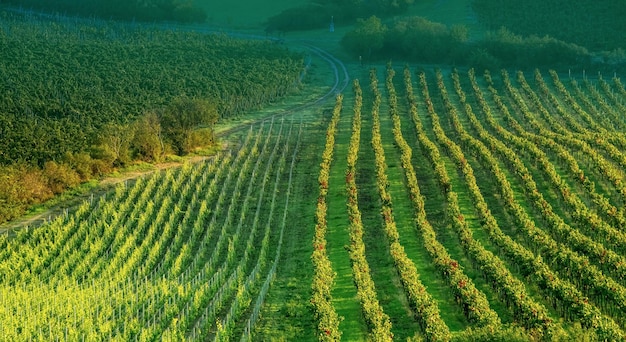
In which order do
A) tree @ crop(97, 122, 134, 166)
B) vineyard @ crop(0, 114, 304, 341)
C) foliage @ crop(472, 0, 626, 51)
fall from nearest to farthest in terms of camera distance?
vineyard @ crop(0, 114, 304, 341), tree @ crop(97, 122, 134, 166), foliage @ crop(472, 0, 626, 51)

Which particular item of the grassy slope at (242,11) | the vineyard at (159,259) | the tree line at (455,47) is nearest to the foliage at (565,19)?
the tree line at (455,47)

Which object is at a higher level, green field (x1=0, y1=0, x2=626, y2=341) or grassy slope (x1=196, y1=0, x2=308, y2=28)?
grassy slope (x1=196, y1=0, x2=308, y2=28)

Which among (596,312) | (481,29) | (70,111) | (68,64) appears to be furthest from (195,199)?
(481,29)

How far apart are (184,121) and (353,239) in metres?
35.5

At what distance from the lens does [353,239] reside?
58344 millimetres

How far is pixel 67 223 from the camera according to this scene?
68250 millimetres

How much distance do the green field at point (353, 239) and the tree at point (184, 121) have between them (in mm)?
2465

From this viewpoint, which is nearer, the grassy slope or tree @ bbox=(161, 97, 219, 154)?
tree @ bbox=(161, 97, 219, 154)

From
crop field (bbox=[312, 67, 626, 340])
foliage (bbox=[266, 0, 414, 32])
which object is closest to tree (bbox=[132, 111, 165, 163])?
crop field (bbox=[312, 67, 626, 340])

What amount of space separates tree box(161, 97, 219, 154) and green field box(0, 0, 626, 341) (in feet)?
8.09

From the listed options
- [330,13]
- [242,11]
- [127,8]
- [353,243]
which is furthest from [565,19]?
[353,243]

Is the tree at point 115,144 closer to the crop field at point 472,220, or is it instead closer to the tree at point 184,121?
the tree at point 184,121

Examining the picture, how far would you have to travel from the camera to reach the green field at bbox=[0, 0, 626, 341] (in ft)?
156

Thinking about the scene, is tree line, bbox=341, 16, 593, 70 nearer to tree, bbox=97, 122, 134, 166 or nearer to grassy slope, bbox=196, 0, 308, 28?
grassy slope, bbox=196, 0, 308, 28
